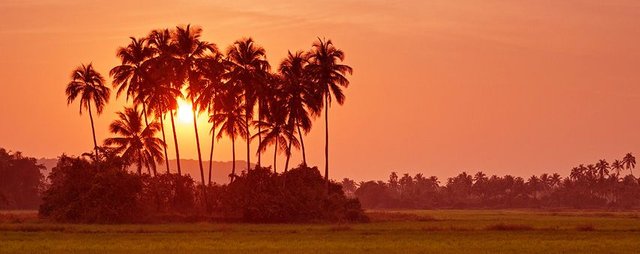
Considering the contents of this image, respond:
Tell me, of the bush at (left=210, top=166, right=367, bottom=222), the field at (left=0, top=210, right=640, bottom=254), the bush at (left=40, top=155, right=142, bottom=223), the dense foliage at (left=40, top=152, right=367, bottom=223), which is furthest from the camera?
the bush at (left=210, top=166, right=367, bottom=222)

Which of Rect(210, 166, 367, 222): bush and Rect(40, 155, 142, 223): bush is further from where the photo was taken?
Rect(210, 166, 367, 222): bush

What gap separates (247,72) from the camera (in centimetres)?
10125

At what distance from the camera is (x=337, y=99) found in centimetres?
10544

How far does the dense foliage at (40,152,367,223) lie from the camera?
90312mm

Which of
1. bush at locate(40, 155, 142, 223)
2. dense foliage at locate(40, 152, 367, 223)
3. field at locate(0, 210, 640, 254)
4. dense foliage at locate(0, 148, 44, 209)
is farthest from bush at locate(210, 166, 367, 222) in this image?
dense foliage at locate(0, 148, 44, 209)

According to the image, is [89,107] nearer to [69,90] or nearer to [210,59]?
[69,90]

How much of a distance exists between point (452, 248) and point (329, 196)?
4655 centimetres

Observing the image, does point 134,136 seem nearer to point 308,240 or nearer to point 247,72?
point 247,72

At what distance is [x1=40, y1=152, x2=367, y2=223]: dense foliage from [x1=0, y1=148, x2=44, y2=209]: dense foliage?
7380 cm

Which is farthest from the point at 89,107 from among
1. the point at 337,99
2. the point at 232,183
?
the point at 337,99

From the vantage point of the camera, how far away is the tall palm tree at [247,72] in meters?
101

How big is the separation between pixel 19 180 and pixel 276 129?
84138 millimetres

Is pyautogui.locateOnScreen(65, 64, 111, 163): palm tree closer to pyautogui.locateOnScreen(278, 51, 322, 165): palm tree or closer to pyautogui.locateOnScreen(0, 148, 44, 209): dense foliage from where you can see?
pyautogui.locateOnScreen(278, 51, 322, 165): palm tree

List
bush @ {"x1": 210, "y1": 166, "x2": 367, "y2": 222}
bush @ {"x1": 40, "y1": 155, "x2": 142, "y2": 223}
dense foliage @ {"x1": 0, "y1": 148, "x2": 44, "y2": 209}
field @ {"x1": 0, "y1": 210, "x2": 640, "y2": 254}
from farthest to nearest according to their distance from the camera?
dense foliage @ {"x1": 0, "y1": 148, "x2": 44, "y2": 209} < bush @ {"x1": 210, "y1": 166, "x2": 367, "y2": 222} < bush @ {"x1": 40, "y1": 155, "x2": 142, "y2": 223} < field @ {"x1": 0, "y1": 210, "x2": 640, "y2": 254}
